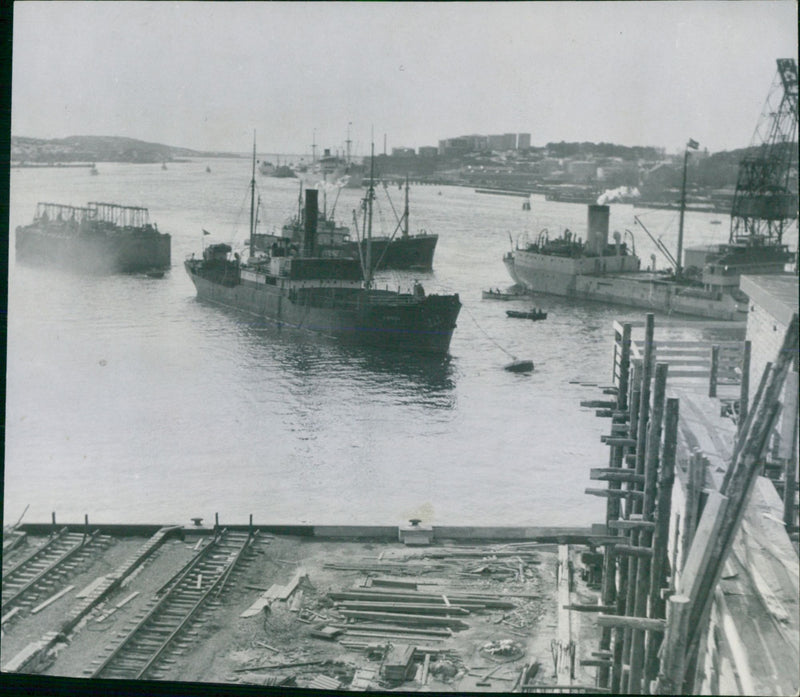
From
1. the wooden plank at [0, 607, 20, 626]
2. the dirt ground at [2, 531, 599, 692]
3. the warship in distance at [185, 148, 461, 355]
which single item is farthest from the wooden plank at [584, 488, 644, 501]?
the warship in distance at [185, 148, 461, 355]

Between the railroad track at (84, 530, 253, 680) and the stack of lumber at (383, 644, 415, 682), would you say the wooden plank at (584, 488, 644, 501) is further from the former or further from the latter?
the railroad track at (84, 530, 253, 680)

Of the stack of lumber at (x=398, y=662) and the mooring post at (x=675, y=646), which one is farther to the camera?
the stack of lumber at (x=398, y=662)

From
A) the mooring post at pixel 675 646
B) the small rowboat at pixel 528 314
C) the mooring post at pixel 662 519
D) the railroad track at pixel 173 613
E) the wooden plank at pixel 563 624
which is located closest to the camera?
the mooring post at pixel 675 646

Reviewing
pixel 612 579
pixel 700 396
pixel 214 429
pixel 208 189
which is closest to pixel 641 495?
pixel 612 579

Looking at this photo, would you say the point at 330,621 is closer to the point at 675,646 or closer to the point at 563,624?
the point at 563,624

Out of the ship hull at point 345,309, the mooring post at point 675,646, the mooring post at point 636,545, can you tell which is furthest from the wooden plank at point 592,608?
the ship hull at point 345,309

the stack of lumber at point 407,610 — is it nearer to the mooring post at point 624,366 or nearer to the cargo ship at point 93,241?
the mooring post at point 624,366

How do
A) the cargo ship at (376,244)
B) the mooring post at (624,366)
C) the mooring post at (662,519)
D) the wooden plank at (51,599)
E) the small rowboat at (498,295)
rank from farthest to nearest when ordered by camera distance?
the cargo ship at (376,244), the small rowboat at (498,295), the wooden plank at (51,599), the mooring post at (624,366), the mooring post at (662,519)
